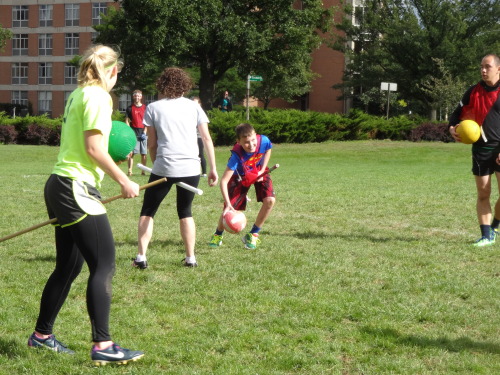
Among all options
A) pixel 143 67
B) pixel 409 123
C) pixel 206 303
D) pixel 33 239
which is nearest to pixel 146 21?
pixel 143 67

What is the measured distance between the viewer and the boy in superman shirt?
8.13m

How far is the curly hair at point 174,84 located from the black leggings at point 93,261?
2.73 metres

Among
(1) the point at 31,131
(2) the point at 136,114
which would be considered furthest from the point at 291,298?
(1) the point at 31,131

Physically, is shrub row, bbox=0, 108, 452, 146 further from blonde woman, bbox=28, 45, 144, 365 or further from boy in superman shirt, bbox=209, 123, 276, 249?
blonde woman, bbox=28, 45, 144, 365

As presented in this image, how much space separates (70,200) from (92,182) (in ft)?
0.66

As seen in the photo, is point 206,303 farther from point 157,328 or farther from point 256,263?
point 256,263

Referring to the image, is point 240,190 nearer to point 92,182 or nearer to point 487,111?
point 487,111

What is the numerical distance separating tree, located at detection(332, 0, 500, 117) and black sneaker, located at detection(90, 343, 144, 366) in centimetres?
4178

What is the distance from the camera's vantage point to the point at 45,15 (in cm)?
7544

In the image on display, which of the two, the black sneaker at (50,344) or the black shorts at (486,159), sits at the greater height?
the black shorts at (486,159)

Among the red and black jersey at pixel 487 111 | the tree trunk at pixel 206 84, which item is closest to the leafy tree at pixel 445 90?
the tree trunk at pixel 206 84

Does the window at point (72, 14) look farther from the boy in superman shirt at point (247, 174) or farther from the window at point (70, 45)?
the boy in superman shirt at point (247, 174)

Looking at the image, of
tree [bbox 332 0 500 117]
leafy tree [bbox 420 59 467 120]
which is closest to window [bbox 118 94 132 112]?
tree [bbox 332 0 500 117]

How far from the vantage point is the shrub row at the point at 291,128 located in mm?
32562
